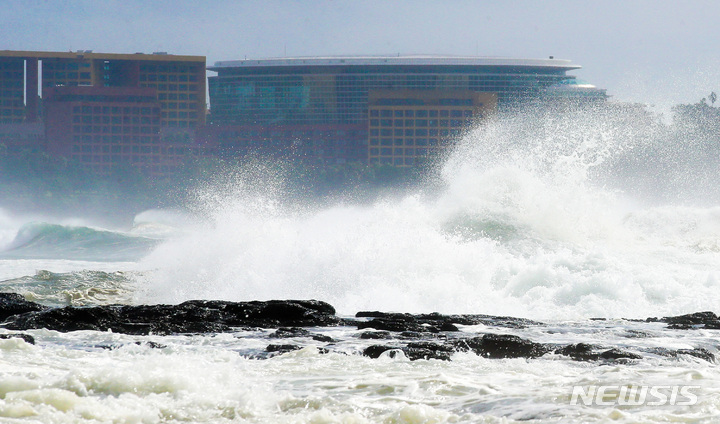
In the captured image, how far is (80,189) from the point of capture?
130 meters

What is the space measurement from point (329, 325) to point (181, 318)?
2255mm

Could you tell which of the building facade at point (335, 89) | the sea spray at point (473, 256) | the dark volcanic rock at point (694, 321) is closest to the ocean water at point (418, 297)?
the sea spray at point (473, 256)

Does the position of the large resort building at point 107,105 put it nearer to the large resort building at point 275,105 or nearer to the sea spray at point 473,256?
the large resort building at point 275,105

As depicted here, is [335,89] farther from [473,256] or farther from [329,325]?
[329,325]

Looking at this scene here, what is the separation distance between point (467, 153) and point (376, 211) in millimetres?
16862

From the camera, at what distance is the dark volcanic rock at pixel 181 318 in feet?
44.9

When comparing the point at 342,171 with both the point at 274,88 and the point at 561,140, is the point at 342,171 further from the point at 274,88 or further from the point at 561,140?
the point at 561,140

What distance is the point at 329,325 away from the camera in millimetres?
14500

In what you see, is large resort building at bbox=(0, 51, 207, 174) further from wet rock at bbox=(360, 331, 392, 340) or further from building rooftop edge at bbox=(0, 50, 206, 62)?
wet rock at bbox=(360, 331, 392, 340)

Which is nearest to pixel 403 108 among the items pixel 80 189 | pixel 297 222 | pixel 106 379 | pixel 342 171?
pixel 342 171

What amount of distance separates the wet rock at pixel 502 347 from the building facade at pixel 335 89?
123265mm

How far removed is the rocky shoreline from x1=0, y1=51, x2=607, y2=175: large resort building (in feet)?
375

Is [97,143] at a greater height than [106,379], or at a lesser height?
greater

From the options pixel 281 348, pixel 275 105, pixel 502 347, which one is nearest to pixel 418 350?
pixel 502 347
